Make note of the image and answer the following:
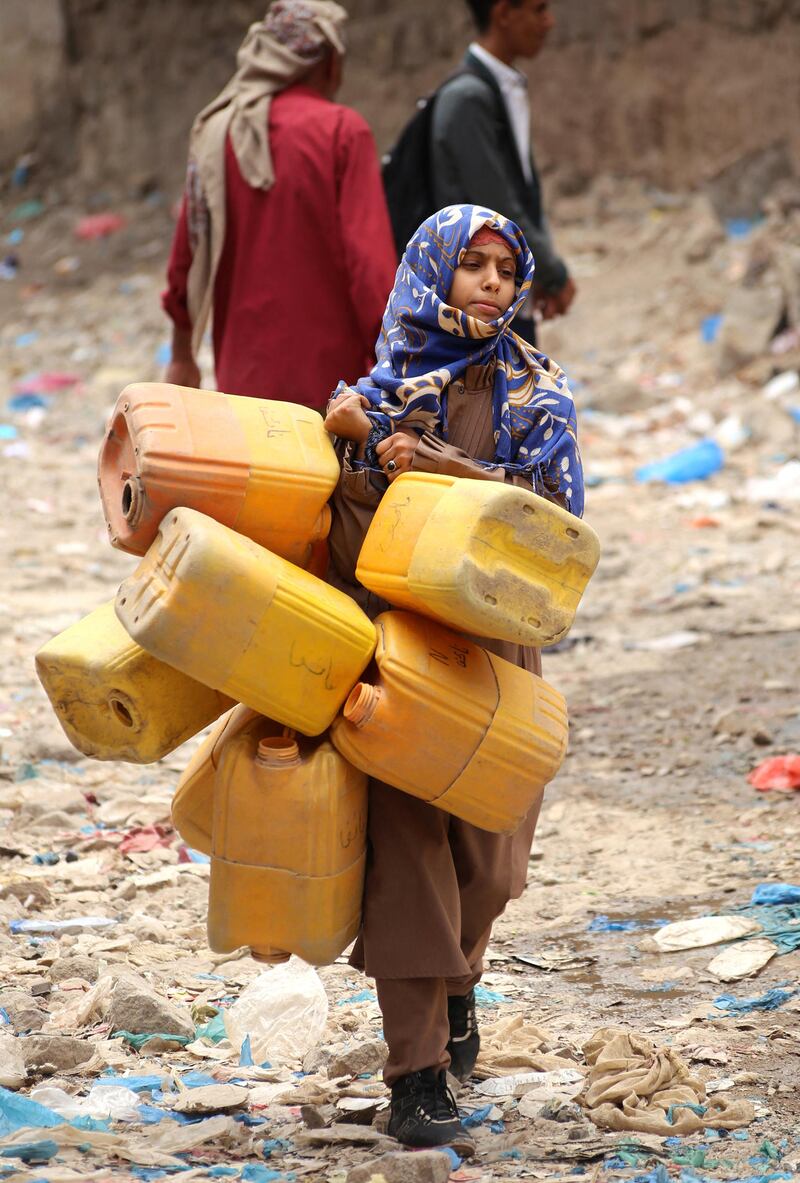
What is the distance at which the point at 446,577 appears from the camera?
87.7 inches

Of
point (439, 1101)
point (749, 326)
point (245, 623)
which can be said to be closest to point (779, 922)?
point (439, 1101)

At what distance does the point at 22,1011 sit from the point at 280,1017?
1.64 ft

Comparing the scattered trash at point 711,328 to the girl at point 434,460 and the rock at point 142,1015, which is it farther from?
the rock at point 142,1015

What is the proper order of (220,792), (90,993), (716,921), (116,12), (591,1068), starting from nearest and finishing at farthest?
1. (220,792)
2. (591,1068)
3. (90,993)
4. (716,921)
5. (116,12)

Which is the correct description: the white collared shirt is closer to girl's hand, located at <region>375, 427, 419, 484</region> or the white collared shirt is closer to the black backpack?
the black backpack

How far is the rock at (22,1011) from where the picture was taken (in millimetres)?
2902

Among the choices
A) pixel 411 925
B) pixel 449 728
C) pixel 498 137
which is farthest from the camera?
pixel 498 137

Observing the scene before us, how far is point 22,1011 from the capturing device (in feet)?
9.62

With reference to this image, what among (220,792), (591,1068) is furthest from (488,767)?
(591,1068)

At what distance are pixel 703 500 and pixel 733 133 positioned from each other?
4.03 m

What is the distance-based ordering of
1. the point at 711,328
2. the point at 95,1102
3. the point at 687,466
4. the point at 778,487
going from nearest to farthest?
the point at 95,1102
the point at 778,487
the point at 687,466
the point at 711,328

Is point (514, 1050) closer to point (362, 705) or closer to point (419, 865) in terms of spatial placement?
point (419, 865)

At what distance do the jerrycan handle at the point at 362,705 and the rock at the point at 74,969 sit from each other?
1186mm

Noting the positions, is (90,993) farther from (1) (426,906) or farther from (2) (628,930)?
(2) (628,930)
